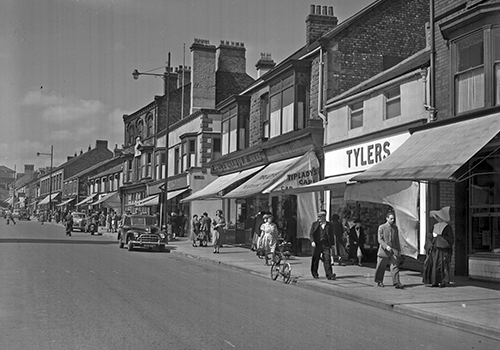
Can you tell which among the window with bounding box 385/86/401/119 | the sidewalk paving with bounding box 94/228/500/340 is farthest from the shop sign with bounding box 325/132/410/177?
the sidewalk paving with bounding box 94/228/500/340

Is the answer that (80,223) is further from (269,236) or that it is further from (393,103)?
(393,103)

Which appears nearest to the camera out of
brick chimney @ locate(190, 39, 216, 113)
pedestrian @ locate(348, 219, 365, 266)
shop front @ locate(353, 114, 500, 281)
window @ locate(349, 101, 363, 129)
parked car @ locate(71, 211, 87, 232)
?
shop front @ locate(353, 114, 500, 281)

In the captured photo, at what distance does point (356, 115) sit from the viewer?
778 inches

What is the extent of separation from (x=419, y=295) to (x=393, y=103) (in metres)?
7.44

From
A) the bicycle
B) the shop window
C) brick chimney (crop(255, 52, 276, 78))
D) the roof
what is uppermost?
brick chimney (crop(255, 52, 276, 78))

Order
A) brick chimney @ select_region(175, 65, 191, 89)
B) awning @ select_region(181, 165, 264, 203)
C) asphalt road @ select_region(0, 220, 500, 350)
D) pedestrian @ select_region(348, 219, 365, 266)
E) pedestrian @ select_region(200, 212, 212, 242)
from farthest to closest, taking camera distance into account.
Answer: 1. brick chimney @ select_region(175, 65, 191, 89)
2. pedestrian @ select_region(200, 212, 212, 242)
3. awning @ select_region(181, 165, 264, 203)
4. pedestrian @ select_region(348, 219, 365, 266)
5. asphalt road @ select_region(0, 220, 500, 350)

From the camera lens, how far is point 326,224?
50.5 ft

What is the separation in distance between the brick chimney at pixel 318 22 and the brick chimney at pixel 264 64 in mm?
9739

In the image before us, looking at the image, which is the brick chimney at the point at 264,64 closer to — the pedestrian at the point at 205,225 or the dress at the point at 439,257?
the pedestrian at the point at 205,225

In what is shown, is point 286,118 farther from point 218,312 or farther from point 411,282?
point 218,312

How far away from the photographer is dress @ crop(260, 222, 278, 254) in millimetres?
→ 17219

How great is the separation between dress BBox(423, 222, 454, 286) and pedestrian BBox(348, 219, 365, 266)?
16.2 ft

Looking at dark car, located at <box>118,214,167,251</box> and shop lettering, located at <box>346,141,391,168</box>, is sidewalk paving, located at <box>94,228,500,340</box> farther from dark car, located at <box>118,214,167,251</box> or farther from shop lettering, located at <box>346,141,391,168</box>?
dark car, located at <box>118,214,167,251</box>

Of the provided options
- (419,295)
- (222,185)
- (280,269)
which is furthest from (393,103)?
(222,185)
